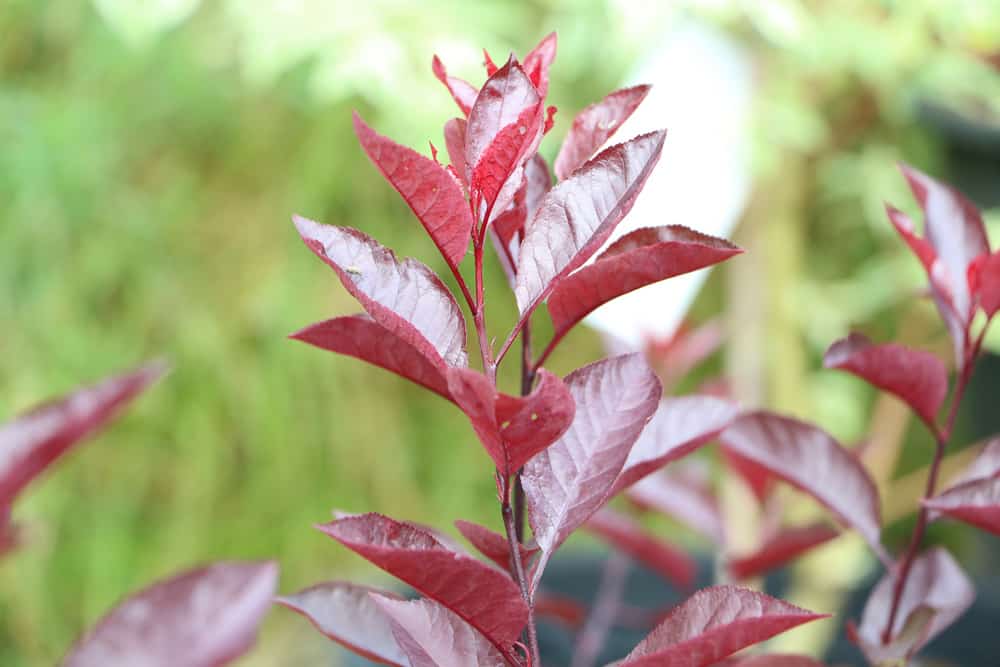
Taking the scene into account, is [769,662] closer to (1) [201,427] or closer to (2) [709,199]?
(2) [709,199]

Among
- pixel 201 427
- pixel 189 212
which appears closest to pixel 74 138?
pixel 189 212

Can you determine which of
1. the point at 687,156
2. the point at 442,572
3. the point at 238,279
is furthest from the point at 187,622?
the point at 238,279

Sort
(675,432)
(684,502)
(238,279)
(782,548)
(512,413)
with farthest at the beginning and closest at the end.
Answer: (238,279) < (684,502) < (782,548) < (675,432) < (512,413)

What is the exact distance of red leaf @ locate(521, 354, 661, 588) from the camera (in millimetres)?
285

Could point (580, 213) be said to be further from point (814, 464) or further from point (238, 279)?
point (238, 279)

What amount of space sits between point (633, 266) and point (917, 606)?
21cm

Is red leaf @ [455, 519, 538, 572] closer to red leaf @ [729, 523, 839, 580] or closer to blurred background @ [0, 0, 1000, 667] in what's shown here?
red leaf @ [729, 523, 839, 580]

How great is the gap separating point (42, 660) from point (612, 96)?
54.0 inches

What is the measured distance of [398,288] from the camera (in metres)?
0.27

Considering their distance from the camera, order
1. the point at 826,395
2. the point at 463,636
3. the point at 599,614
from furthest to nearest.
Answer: the point at 826,395
the point at 599,614
the point at 463,636

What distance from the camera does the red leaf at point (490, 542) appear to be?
0.28m

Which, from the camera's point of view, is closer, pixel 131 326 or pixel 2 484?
pixel 2 484

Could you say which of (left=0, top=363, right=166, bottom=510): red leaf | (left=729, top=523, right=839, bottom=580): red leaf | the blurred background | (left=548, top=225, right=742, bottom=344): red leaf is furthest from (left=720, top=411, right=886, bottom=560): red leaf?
the blurred background

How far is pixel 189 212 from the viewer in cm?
153
